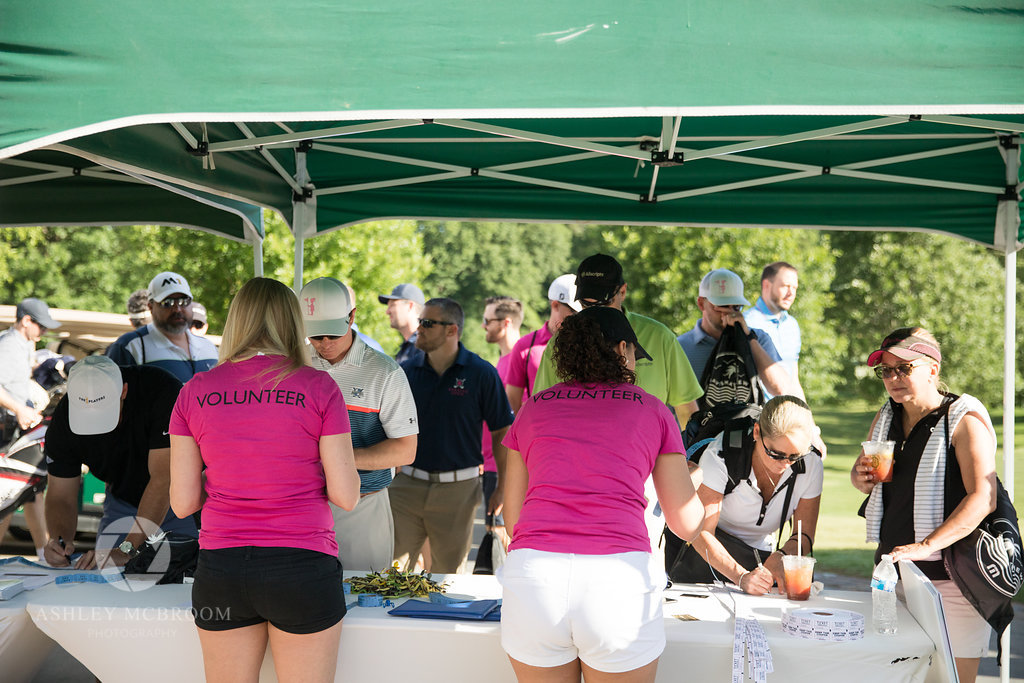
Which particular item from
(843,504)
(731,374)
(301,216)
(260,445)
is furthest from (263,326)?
(843,504)

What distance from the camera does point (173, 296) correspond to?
524 centimetres

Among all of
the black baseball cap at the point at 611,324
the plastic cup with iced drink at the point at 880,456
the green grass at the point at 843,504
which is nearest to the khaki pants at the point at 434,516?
the plastic cup with iced drink at the point at 880,456

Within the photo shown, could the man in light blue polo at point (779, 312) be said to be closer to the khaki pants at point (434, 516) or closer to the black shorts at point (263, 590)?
the khaki pants at point (434, 516)

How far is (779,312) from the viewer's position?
551 centimetres

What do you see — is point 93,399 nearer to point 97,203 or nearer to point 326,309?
point 326,309

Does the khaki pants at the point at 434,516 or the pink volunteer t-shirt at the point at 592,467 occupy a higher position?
the pink volunteer t-shirt at the point at 592,467

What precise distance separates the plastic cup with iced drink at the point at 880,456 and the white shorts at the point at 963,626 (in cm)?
45

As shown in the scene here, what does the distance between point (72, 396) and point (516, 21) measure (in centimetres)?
213

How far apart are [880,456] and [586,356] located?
52.2 inches

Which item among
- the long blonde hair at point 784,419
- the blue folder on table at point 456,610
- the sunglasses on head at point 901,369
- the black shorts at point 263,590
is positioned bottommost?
the blue folder on table at point 456,610

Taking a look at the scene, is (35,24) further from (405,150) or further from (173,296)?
(173,296)

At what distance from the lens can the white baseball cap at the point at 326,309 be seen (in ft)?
10.5

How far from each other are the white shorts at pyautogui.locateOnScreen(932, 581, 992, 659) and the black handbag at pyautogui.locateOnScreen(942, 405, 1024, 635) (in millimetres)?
47

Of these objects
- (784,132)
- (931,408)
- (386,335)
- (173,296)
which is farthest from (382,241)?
(931,408)
